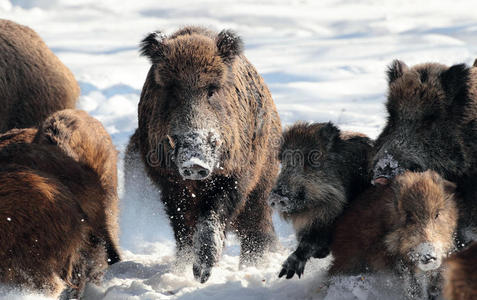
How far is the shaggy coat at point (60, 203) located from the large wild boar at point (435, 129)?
2.56m

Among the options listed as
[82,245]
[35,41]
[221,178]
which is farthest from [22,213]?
[35,41]

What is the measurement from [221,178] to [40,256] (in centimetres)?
217

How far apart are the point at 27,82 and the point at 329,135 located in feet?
16.5

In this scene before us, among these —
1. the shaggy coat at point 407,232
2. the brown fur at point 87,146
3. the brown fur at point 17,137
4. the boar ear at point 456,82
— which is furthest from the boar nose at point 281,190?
the brown fur at point 17,137

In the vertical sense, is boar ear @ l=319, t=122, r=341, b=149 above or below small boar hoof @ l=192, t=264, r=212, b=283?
above

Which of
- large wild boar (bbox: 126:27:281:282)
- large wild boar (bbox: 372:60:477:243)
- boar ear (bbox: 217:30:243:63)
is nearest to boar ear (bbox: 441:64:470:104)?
large wild boar (bbox: 372:60:477:243)

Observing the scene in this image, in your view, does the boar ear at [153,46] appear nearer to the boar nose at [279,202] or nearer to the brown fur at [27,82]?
the boar nose at [279,202]

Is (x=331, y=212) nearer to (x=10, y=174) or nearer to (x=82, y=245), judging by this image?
(x=82, y=245)

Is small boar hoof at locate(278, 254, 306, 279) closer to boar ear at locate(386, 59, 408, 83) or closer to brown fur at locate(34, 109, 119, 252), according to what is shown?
boar ear at locate(386, 59, 408, 83)

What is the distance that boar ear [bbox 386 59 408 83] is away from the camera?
5.43m

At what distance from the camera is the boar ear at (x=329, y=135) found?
17.5 feet

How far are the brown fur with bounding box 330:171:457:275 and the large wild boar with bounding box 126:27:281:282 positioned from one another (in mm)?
1399

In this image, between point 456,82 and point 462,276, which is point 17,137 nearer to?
point 456,82

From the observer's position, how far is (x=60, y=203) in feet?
15.7
